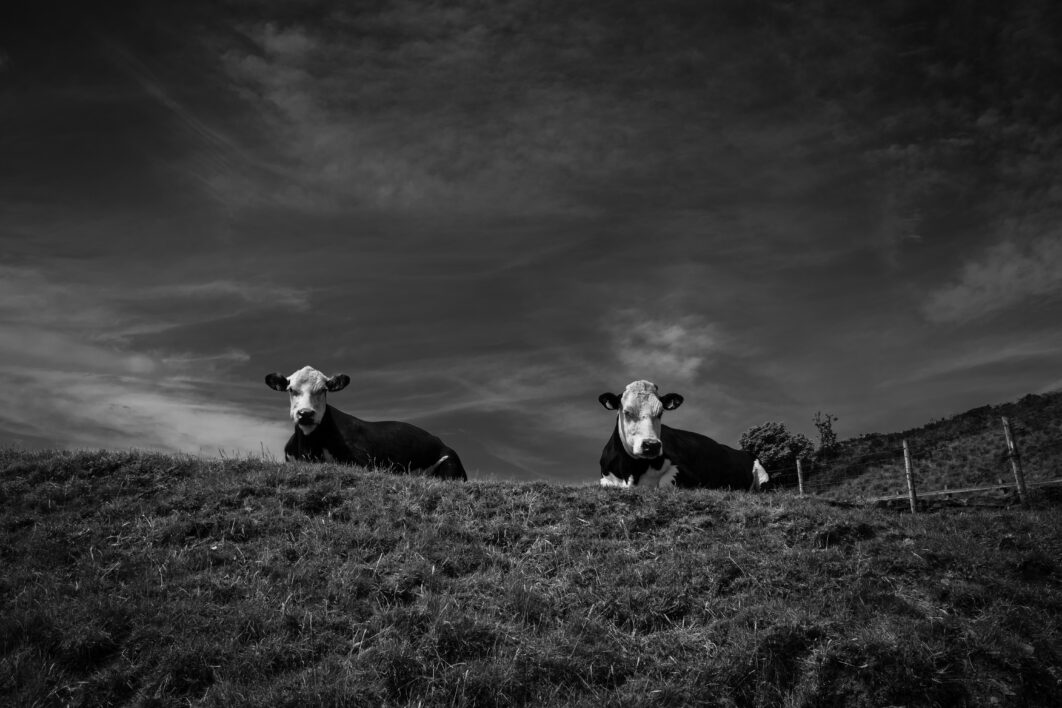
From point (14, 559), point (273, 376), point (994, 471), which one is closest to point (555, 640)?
point (14, 559)

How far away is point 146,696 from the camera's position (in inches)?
262

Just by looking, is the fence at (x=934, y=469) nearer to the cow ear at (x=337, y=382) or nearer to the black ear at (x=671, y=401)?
the black ear at (x=671, y=401)

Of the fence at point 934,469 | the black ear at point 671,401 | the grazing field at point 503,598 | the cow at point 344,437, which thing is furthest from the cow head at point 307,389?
the fence at point 934,469

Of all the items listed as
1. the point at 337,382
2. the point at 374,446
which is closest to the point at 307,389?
the point at 337,382

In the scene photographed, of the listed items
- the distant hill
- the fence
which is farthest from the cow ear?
the distant hill

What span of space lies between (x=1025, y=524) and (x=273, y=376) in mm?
15019

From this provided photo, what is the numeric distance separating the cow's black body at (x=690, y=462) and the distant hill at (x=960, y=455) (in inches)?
374

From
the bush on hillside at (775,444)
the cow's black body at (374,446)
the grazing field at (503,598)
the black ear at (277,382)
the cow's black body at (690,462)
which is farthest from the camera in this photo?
the bush on hillside at (775,444)

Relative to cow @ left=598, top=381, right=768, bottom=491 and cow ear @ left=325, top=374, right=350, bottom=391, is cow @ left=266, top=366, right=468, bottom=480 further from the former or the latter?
cow @ left=598, top=381, right=768, bottom=491

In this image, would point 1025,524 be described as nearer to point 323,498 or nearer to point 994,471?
point 323,498

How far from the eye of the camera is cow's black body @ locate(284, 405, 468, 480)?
16078 mm

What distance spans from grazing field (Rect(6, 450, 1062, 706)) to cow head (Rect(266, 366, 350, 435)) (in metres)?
4.51

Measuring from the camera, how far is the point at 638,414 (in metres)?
16.0

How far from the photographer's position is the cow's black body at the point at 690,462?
1586 centimetres
